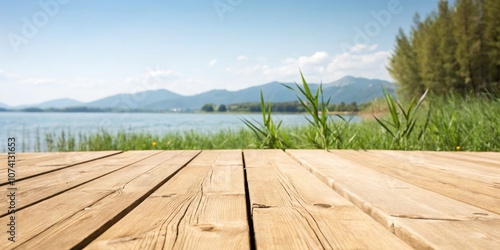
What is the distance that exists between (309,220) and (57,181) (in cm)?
102

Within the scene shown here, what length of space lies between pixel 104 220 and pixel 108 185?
45cm

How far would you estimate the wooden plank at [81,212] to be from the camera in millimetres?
622

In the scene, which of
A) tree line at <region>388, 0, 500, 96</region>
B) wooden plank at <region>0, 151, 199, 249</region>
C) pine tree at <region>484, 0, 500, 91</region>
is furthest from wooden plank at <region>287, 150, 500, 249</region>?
pine tree at <region>484, 0, 500, 91</region>

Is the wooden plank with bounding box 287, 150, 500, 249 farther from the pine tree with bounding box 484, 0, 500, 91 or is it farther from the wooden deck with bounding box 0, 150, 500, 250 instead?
the pine tree with bounding box 484, 0, 500, 91

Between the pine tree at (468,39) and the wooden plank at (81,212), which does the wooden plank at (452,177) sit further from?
the pine tree at (468,39)

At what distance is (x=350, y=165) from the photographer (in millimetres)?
1530

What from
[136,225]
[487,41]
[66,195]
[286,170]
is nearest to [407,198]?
[286,170]

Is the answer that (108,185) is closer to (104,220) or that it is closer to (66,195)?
(66,195)

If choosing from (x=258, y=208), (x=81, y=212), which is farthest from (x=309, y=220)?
(x=81, y=212)

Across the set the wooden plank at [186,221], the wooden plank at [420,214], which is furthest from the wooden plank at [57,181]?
the wooden plank at [420,214]

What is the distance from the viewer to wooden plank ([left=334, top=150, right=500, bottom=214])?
36.6 inches

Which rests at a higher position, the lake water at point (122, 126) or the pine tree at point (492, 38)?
the pine tree at point (492, 38)

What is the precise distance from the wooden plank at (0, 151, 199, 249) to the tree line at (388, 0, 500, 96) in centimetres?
1825

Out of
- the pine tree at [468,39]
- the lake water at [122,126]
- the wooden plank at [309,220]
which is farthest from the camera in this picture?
the pine tree at [468,39]
